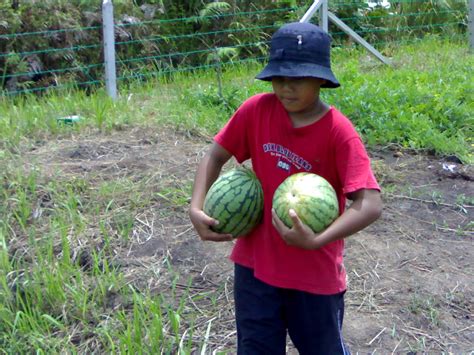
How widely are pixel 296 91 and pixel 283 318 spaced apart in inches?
37.0

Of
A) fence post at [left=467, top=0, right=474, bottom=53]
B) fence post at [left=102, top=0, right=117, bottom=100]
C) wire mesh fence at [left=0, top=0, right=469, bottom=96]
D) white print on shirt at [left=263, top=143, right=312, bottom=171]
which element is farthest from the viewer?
fence post at [left=467, top=0, right=474, bottom=53]

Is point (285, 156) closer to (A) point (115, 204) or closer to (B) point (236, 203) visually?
(B) point (236, 203)

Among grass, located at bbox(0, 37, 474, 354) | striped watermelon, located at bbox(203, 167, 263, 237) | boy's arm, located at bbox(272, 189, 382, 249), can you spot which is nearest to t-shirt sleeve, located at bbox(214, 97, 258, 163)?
striped watermelon, located at bbox(203, 167, 263, 237)

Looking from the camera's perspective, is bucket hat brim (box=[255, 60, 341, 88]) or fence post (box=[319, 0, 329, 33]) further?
fence post (box=[319, 0, 329, 33])

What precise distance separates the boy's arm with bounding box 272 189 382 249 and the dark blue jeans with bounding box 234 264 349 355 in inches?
12.1

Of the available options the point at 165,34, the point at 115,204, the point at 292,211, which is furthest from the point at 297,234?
the point at 165,34

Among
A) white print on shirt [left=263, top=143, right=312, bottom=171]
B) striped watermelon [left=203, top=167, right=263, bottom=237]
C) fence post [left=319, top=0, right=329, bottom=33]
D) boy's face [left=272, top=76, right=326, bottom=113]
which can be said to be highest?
boy's face [left=272, top=76, right=326, bottom=113]

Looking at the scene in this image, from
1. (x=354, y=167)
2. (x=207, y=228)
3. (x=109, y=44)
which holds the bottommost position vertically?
(x=109, y=44)

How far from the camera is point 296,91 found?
9.84ft

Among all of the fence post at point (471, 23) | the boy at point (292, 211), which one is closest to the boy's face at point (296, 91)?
the boy at point (292, 211)

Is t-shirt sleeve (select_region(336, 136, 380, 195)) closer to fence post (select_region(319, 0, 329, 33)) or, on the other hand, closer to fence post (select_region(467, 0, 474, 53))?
fence post (select_region(319, 0, 329, 33))

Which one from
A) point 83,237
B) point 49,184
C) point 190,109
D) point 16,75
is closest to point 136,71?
point 16,75

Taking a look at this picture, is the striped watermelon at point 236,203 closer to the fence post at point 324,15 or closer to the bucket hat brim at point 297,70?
the bucket hat brim at point 297,70

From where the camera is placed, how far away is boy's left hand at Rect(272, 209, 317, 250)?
2.82 meters
